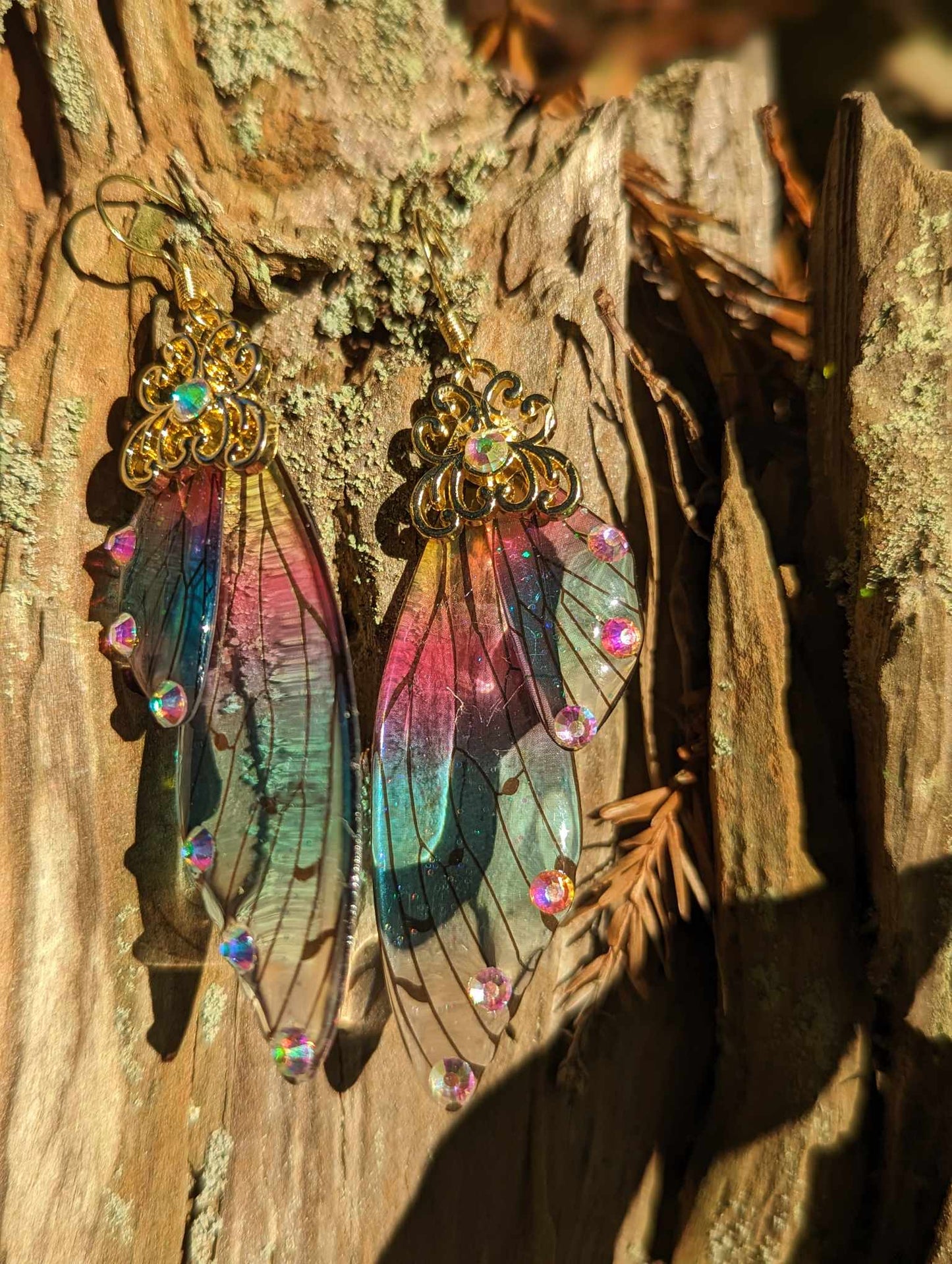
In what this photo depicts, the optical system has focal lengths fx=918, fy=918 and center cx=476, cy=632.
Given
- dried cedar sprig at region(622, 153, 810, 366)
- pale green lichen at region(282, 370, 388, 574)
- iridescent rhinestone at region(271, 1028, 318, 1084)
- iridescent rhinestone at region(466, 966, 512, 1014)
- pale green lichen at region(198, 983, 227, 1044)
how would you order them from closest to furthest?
iridescent rhinestone at region(271, 1028, 318, 1084)
iridescent rhinestone at region(466, 966, 512, 1014)
pale green lichen at region(198, 983, 227, 1044)
pale green lichen at region(282, 370, 388, 574)
dried cedar sprig at region(622, 153, 810, 366)

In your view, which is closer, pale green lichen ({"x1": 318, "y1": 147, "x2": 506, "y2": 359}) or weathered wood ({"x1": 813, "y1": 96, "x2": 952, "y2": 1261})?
weathered wood ({"x1": 813, "y1": 96, "x2": 952, "y2": 1261})

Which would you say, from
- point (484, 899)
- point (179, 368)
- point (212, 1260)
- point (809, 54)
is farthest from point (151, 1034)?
point (809, 54)

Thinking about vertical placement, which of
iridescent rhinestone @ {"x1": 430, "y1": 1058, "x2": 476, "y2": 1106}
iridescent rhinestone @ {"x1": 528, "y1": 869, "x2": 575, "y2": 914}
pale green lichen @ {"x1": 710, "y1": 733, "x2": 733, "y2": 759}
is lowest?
iridescent rhinestone @ {"x1": 430, "y1": 1058, "x2": 476, "y2": 1106}

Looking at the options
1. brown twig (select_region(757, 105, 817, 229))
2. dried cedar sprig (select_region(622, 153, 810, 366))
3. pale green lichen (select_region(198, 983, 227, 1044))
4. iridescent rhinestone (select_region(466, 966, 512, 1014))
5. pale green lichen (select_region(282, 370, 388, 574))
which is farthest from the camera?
brown twig (select_region(757, 105, 817, 229))

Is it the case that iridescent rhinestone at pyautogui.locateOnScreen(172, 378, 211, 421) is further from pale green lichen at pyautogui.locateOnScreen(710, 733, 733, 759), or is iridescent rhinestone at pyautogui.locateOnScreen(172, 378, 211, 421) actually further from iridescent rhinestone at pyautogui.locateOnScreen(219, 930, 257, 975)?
pale green lichen at pyautogui.locateOnScreen(710, 733, 733, 759)

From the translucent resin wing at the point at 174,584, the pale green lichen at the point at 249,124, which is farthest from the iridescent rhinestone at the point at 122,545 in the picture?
the pale green lichen at the point at 249,124

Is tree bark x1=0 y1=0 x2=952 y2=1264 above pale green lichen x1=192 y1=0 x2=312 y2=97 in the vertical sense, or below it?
below

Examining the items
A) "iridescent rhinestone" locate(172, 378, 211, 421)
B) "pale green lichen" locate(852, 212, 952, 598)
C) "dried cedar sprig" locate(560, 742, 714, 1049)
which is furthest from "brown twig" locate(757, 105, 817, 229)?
"iridescent rhinestone" locate(172, 378, 211, 421)

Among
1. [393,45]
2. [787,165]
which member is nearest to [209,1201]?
[393,45]
